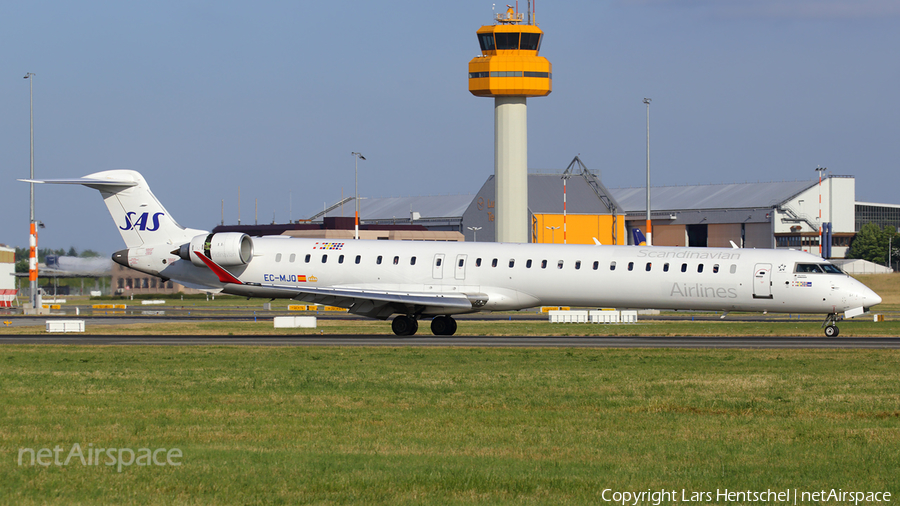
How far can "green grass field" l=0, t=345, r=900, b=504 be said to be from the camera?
32.5 ft

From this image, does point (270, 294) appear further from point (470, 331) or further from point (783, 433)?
point (783, 433)

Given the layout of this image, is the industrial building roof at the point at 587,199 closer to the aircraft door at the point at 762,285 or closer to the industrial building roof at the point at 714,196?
the industrial building roof at the point at 714,196

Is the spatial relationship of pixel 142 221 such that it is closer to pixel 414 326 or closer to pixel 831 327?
pixel 414 326

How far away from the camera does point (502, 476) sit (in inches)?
403

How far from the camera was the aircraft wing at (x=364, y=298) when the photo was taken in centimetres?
3294

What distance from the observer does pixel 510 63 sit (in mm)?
86938

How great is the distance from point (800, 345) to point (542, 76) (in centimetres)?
6148

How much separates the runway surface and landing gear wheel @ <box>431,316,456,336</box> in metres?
1.50

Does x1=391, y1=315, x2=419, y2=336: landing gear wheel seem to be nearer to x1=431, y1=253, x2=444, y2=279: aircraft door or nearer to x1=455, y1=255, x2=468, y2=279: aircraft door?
x1=431, y1=253, x2=444, y2=279: aircraft door

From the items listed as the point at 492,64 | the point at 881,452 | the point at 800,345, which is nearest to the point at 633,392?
the point at 881,452

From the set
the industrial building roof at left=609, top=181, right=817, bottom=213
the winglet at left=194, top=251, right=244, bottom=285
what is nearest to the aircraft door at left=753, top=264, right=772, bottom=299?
the winglet at left=194, top=251, right=244, bottom=285

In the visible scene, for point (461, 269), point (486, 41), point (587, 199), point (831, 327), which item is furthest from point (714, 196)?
point (461, 269)

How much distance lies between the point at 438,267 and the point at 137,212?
11614 millimetres
